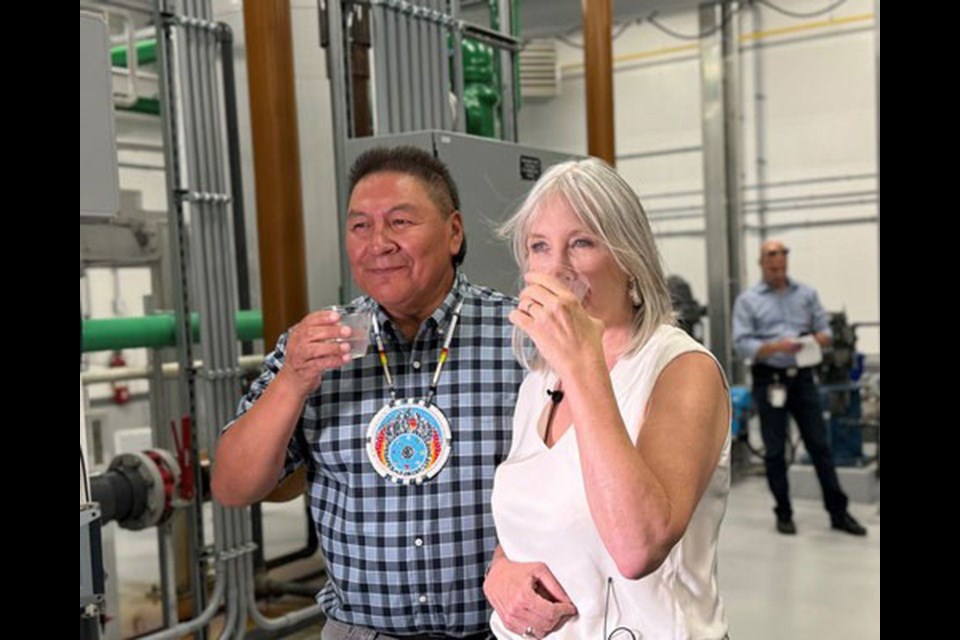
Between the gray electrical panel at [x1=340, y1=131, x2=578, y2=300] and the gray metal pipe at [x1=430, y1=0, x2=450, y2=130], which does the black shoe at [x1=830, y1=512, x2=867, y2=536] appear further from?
the gray metal pipe at [x1=430, y1=0, x2=450, y2=130]

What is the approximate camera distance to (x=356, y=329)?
1.48m

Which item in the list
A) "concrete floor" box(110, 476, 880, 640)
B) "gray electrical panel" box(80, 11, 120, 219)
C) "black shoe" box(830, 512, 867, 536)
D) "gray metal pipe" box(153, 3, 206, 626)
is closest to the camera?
"gray electrical panel" box(80, 11, 120, 219)

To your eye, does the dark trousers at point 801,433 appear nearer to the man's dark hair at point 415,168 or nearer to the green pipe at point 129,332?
the green pipe at point 129,332

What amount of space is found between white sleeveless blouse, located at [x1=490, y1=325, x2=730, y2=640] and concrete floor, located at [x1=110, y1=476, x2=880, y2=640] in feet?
7.57

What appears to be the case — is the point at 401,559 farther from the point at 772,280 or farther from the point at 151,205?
the point at 151,205

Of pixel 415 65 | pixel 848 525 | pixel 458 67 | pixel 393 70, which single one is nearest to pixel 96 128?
pixel 393 70

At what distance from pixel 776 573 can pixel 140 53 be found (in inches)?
157

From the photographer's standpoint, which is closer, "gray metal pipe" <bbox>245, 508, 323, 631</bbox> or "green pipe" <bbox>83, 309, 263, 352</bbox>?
"gray metal pipe" <bbox>245, 508, 323, 631</bbox>

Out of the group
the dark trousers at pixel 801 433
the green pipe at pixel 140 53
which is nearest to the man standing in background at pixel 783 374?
the dark trousers at pixel 801 433

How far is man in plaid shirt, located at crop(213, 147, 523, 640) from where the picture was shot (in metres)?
1.50

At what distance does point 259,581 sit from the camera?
4.00m

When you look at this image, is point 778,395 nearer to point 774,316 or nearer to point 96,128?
point 774,316

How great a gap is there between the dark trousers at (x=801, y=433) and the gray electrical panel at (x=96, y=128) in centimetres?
413

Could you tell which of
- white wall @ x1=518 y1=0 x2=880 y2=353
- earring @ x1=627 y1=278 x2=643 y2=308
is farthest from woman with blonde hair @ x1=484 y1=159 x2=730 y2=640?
white wall @ x1=518 y1=0 x2=880 y2=353
